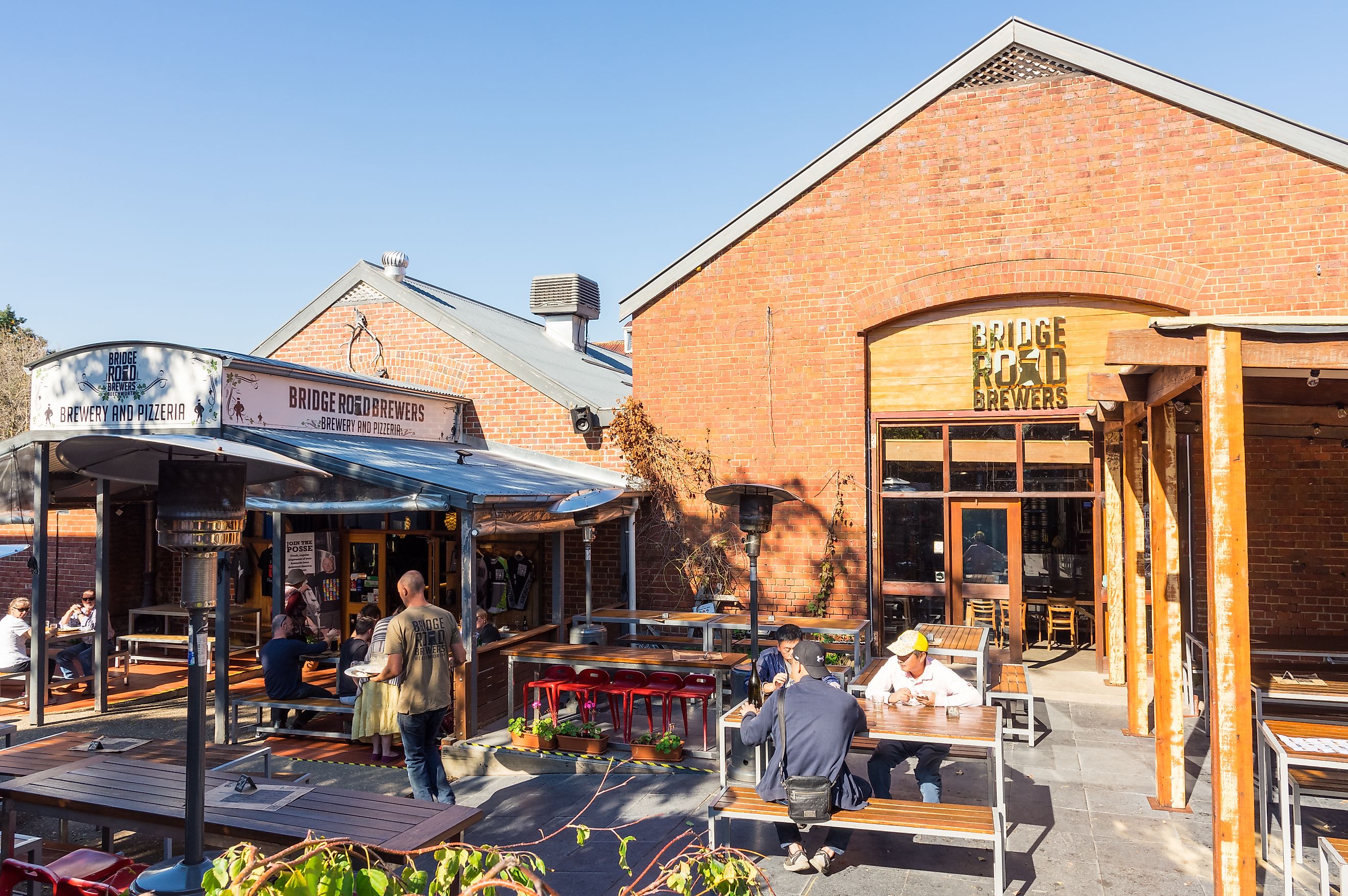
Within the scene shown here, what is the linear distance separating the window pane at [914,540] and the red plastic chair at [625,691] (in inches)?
157

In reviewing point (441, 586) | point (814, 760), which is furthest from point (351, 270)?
point (814, 760)

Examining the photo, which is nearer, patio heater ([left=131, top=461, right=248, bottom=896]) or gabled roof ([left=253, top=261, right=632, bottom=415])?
patio heater ([left=131, top=461, right=248, bottom=896])

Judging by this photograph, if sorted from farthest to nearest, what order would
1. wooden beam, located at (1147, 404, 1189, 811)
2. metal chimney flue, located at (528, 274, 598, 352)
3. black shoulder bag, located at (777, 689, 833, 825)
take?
metal chimney flue, located at (528, 274, 598, 352), wooden beam, located at (1147, 404, 1189, 811), black shoulder bag, located at (777, 689, 833, 825)

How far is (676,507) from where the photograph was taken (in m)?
12.4

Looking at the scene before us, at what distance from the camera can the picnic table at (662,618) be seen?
413 inches

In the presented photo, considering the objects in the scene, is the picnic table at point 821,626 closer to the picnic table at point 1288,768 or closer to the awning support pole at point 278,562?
the picnic table at point 1288,768

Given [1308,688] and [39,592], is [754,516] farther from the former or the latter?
[39,592]

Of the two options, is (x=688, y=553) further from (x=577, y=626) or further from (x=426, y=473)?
(x=426, y=473)

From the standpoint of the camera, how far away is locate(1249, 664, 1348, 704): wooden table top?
7.46m

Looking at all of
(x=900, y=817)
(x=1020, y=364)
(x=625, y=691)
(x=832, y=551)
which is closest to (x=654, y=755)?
(x=625, y=691)

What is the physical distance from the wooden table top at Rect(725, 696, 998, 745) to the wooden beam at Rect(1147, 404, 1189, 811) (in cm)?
138

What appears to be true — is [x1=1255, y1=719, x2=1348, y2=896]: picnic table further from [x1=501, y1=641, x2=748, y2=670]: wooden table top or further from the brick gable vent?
the brick gable vent

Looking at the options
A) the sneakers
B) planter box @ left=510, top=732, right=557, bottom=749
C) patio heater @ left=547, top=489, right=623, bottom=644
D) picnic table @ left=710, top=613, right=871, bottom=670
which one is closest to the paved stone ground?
the sneakers

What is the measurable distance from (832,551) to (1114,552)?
127 inches
